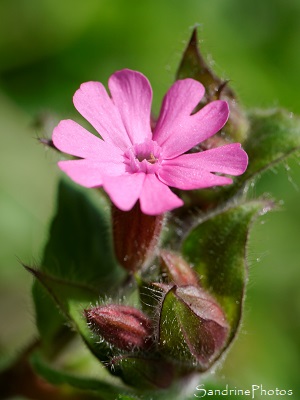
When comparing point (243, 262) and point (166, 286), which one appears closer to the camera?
point (166, 286)

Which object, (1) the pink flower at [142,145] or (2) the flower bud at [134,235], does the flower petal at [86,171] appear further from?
(2) the flower bud at [134,235]

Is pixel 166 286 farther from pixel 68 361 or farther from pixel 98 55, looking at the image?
pixel 98 55

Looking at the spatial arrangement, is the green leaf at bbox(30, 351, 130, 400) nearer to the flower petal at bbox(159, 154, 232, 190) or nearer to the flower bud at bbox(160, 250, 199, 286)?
the flower bud at bbox(160, 250, 199, 286)

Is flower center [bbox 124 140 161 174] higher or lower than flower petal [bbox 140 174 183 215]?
higher

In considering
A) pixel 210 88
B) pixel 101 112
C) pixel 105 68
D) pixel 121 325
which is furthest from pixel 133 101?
pixel 105 68

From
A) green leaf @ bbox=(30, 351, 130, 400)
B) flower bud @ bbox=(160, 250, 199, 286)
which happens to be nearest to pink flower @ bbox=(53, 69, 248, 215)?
flower bud @ bbox=(160, 250, 199, 286)

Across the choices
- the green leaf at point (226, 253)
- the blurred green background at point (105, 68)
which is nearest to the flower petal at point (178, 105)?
the green leaf at point (226, 253)

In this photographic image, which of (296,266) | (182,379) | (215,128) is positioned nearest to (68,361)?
(182,379)
